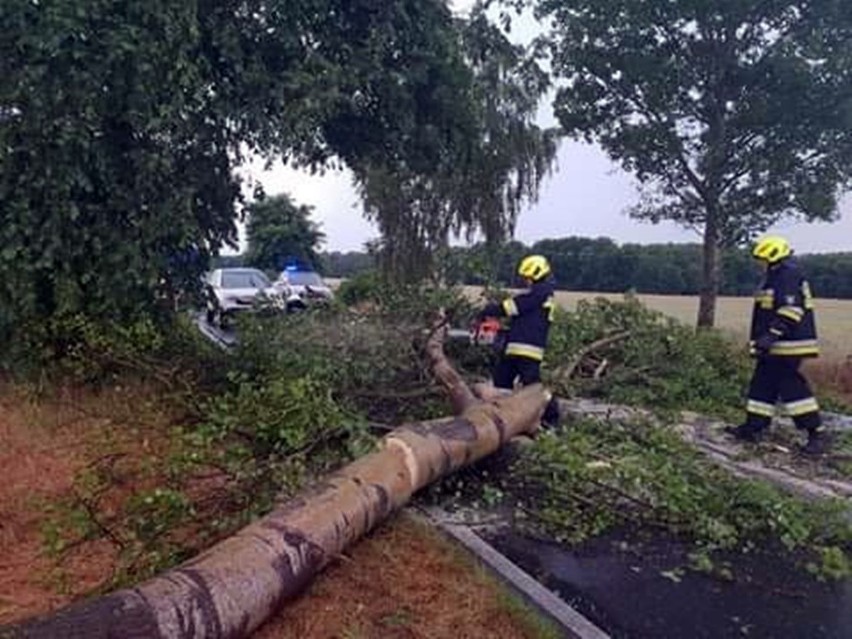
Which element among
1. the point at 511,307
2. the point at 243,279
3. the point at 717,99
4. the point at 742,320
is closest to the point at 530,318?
the point at 511,307

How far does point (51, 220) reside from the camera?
20.3 feet

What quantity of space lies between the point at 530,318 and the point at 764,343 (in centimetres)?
193

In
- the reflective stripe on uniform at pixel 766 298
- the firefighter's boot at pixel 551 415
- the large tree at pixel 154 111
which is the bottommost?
the firefighter's boot at pixel 551 415

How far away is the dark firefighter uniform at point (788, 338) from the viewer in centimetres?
632

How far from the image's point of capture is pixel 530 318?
673 cm

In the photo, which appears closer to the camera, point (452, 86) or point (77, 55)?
point (77, 55)

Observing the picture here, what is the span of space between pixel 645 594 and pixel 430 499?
162cm

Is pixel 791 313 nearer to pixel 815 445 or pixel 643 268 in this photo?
pixel 815 445

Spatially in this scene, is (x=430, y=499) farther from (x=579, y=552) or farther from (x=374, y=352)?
(x=374, y=352)

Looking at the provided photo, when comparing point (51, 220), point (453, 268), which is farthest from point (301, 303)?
point (51, 220)

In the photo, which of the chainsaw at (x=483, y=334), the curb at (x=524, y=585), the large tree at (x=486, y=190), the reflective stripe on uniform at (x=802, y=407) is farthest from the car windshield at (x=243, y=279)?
the curb at (x=524, y=585)

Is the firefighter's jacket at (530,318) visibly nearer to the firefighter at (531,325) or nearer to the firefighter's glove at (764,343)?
the firefighter at (531,325)

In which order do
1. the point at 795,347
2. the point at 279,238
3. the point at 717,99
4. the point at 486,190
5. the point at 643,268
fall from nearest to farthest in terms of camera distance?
the point at 795,347 → the point at 717,99 → the point at 486,190 → the point at 279,238 → the point at 643,268

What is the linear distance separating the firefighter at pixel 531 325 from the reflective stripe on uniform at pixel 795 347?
1.89 m
